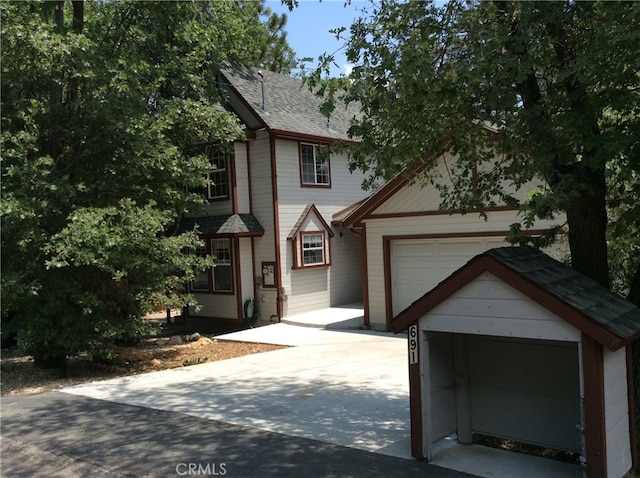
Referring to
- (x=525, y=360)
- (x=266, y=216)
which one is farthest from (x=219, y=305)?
(x=525, y=360)

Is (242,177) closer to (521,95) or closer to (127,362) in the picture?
(127,362)

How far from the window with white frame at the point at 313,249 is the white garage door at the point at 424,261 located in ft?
13.5

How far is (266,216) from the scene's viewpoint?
17094 millimetres

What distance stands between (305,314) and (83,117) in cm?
895

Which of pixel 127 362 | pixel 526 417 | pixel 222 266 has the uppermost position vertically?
pixel 222 266

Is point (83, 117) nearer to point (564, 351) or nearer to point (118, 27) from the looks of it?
point (118, 27)

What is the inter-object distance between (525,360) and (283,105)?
14.3 metres

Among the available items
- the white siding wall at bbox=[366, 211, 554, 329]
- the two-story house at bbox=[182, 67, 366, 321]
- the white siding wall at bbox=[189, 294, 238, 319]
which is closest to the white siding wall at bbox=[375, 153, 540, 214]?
the white siding wall at bbox=[366, 211, 554, 329]

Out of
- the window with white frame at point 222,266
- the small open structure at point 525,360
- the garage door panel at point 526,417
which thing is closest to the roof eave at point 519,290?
the small open structure at point 525,360

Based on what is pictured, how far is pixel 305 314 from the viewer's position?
17.4 m

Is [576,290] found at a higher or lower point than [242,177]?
lower

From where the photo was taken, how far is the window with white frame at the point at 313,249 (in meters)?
17.8

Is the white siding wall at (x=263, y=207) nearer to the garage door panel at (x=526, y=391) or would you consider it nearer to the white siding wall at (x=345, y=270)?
the white siding wall at (x=345, y=270)

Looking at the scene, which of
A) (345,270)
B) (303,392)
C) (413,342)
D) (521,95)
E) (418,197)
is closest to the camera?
(413,342)
